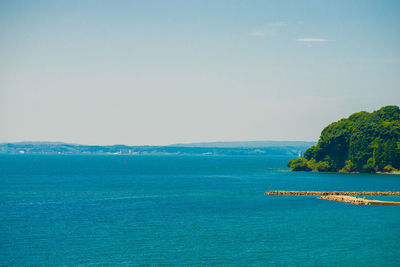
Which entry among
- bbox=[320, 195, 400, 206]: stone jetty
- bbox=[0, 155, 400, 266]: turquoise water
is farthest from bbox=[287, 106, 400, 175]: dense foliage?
bbox=[0, 155, 400, 266]: turquoise water

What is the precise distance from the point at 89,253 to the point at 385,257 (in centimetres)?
3218

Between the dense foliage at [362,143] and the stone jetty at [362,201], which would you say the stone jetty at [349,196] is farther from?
the dense foliage at [362,143]

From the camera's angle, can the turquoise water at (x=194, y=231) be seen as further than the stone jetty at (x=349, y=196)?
No

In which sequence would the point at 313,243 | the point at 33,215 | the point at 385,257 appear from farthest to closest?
1. the point at 33,215
2. the point at 313,243
3. the point at 385,257

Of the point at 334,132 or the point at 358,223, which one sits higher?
the point at 334,132

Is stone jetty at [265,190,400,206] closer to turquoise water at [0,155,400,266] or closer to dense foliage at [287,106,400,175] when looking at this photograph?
turquoise water at [0,155,400,266]

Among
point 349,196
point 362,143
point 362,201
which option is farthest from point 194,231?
point 362,143

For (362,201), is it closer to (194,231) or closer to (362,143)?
(194,231)

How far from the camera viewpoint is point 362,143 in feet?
588

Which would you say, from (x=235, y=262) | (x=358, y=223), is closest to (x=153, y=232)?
(x=235, y=262)

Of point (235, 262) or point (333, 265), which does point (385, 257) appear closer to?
point (333, 265)

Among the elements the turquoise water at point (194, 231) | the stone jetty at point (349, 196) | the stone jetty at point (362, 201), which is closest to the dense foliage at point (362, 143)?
the stone jetty at point (349, 196)

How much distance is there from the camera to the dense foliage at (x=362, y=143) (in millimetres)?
175875

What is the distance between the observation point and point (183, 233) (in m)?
63.6
